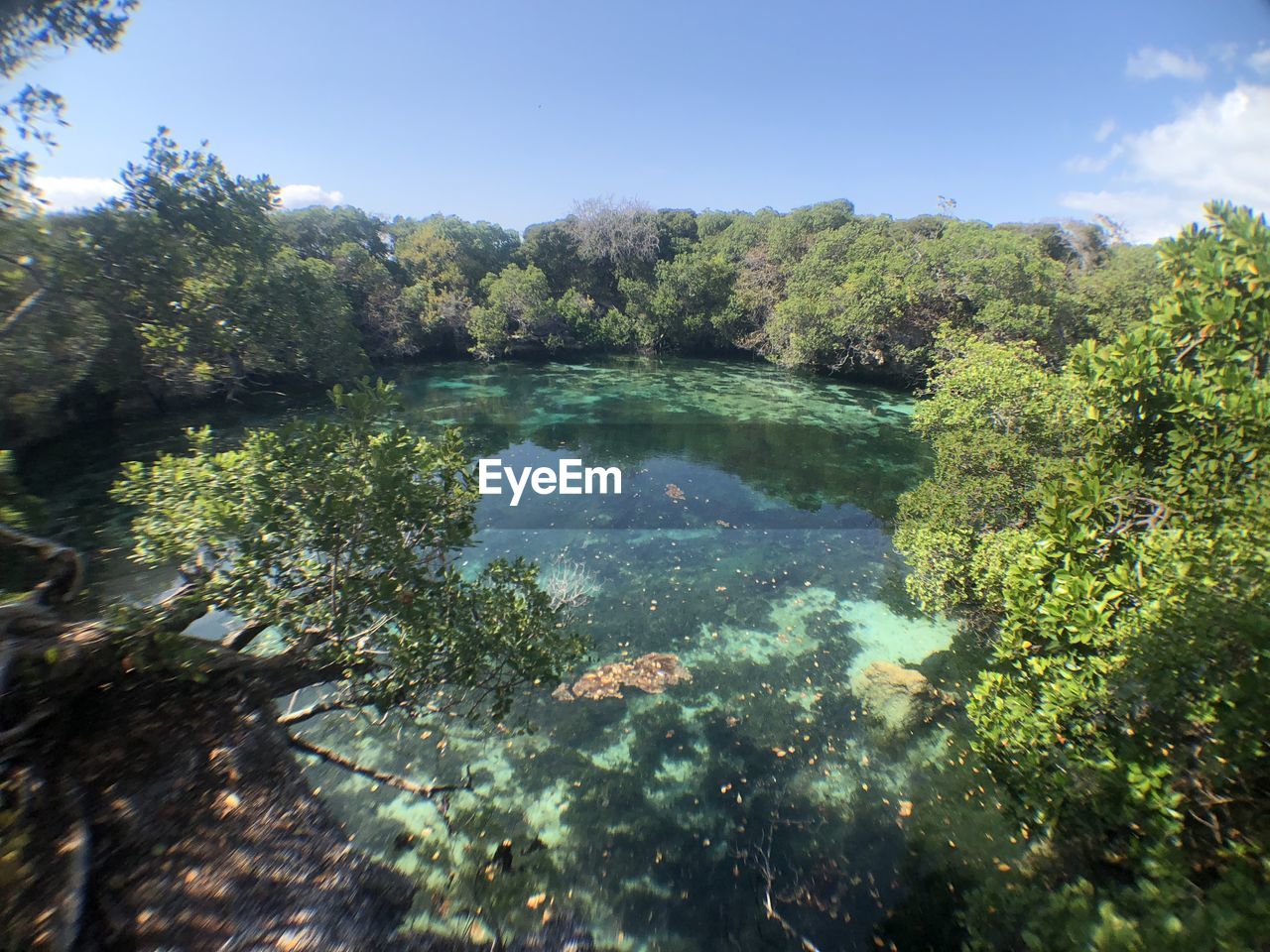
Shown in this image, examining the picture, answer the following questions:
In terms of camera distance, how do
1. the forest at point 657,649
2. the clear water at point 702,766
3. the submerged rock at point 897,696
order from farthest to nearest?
the submerged rock at point 897,696 < the clear water at point 702,766 < the forest at point 657,649

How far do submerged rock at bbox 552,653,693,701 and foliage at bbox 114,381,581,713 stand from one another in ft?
13.2

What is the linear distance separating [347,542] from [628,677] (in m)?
6.84

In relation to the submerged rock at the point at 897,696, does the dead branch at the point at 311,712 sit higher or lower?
higher

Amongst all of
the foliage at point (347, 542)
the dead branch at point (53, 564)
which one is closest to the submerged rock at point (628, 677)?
the foliage at point (347, 542)

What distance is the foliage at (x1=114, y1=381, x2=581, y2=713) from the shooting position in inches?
240

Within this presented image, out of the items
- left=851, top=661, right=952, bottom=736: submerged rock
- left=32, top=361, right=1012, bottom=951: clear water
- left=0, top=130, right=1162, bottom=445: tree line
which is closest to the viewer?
left=32, top=361, right=1012, bottom=951: clear water

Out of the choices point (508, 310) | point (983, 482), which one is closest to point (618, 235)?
point (508, 310)

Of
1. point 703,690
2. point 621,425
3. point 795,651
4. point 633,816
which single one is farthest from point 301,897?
point 621,425

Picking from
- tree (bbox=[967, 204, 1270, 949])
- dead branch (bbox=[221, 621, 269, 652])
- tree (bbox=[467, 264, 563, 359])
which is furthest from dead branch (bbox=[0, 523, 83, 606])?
tree (bbox=[467, 264, 563, 359])

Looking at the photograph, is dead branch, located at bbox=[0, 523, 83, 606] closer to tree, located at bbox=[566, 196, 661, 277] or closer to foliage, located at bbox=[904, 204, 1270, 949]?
foliage, located at bbox=[904, 204, 1270, 949]

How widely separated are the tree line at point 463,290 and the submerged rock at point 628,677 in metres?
14.1

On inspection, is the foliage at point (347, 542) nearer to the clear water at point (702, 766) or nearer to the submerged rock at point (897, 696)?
the clear water at point (702, 766)

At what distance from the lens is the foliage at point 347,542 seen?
6.11 m

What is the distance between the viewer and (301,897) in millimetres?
4312
